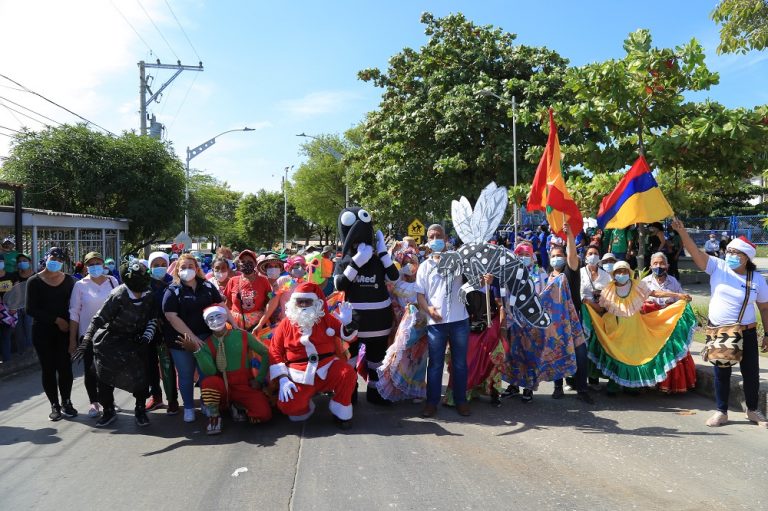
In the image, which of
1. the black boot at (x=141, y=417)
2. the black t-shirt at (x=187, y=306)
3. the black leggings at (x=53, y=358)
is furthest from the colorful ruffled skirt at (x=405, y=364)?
the black leggings at (x=53, y=358)

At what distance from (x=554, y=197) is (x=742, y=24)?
7.47 metres

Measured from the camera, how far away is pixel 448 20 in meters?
21.0

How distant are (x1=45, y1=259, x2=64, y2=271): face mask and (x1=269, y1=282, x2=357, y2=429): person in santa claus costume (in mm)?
2391

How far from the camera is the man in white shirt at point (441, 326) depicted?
5.54 m

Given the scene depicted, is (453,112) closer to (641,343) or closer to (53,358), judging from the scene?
(641,343)

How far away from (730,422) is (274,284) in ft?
17.1

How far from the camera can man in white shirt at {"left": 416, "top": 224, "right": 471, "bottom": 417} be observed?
554 cm

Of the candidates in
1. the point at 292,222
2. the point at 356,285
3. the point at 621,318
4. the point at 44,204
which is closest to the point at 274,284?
the point at 356,285

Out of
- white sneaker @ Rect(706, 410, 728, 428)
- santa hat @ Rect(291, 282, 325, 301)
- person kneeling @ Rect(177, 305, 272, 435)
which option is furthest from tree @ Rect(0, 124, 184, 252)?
white sneaker @ Rect(706, 410, 728, 428)

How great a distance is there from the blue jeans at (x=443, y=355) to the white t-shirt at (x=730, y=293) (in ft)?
7.79

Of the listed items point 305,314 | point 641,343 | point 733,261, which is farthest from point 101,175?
point 733,261

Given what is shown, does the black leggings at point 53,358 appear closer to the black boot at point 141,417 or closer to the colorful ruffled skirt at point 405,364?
the black boot at point 141,417

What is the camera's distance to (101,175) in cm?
2022

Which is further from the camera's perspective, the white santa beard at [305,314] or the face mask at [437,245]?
the face mask at [437,245]
